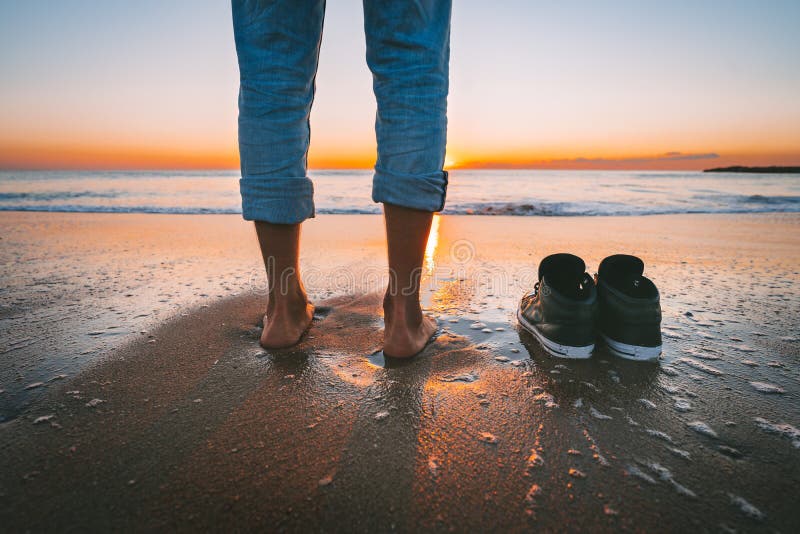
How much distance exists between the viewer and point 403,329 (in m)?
1.19

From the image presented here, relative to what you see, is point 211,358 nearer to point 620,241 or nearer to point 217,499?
point 217,499

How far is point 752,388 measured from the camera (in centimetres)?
97

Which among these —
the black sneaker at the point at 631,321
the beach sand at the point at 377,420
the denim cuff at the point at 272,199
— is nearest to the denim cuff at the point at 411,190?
the denim cuff at the point at 272,199

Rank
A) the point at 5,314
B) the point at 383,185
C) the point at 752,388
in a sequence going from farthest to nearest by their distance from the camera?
the point at 5,314, the point at 383,185, the point at 752,388

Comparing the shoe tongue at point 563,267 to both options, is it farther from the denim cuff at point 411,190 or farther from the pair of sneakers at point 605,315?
the denim cuff at point 411,190

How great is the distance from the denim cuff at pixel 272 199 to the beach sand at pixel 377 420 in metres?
0.44

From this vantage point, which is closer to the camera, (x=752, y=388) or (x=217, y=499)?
(x=217, y=499)

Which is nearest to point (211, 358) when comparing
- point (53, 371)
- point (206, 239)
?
point (53, 371)

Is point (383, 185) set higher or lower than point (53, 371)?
higher

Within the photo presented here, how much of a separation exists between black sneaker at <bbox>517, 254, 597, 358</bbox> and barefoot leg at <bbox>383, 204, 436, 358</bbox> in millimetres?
394

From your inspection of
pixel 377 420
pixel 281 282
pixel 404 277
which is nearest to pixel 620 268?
pixel 404 277

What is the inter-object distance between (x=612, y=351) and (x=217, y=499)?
1.14m

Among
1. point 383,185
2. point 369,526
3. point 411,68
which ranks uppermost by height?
point 411,68

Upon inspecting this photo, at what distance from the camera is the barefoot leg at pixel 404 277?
111 cm
